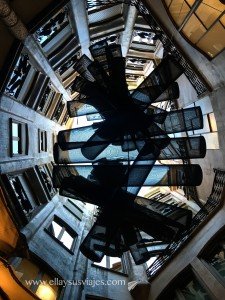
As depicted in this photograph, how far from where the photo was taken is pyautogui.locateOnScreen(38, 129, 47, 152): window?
41.0ft

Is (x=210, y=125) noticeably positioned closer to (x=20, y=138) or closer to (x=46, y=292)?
(x=20, y=138)

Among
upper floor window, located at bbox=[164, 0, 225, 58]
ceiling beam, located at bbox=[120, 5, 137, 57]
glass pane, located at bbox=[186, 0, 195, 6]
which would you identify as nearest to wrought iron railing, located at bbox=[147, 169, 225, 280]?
upper floor window, located at bbox=[164, 0, 225, 58]

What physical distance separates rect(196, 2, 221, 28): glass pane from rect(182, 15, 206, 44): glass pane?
26cm

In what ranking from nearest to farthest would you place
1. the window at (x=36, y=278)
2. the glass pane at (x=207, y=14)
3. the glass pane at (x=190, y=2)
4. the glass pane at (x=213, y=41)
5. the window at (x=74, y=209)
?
1. the glass pane at (x=207, y=14)
2. the glass pane at (x=213, y=41)
3. the glass pane at (x=190, y=2)
4. the window at (x=36, y=278)
5. the window at (x=74, y=209)

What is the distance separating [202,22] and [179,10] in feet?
3.56

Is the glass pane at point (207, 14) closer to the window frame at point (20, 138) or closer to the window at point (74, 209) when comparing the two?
the window frame at point (20, 138)

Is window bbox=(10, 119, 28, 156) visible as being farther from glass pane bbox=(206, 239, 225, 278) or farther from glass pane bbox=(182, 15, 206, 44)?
glass pane bbox=(206, 239, 225, 278)

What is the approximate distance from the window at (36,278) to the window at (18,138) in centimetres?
343

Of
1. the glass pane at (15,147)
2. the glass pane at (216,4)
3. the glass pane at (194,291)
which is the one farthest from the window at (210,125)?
the glass pane at (15,147)

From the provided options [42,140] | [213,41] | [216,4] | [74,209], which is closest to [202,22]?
[213,41]

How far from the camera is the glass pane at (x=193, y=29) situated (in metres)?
7.64

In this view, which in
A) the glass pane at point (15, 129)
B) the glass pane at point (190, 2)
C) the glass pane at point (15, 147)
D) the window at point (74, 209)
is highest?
the glass pane at point (190, 2)

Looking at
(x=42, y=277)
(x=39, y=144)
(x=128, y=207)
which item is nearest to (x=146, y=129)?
(x=128, y=207)

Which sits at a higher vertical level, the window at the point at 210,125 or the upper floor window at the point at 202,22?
the upper floor window at the point at 202,22
